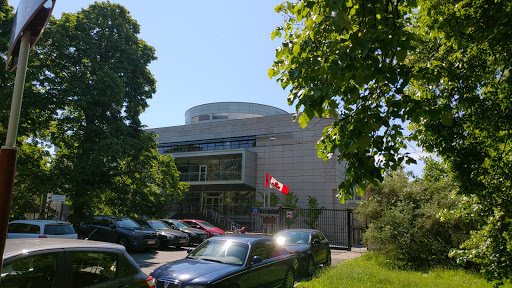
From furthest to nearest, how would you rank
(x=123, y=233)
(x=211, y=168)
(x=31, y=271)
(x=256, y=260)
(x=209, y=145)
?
(x=209, y=145) → (x=211, y=168) → (x=123, y=233) → (x=256, y=260) → (x=31, y=271)

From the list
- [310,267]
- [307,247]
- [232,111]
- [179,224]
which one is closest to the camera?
[310,267]

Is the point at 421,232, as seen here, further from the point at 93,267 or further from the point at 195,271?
the point at 93,267

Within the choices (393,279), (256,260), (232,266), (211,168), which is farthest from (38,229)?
(211,168)

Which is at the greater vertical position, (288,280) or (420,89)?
(420,89)

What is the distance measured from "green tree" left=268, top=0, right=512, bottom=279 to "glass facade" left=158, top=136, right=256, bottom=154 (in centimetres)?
3068

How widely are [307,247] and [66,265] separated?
8.81 meters

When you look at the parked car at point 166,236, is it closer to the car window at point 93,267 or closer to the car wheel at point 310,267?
the car wheel at point 310,267

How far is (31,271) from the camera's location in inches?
141

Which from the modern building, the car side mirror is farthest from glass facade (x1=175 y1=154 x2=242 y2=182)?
the car side mirror

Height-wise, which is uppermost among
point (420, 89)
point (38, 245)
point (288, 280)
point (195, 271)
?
point (420, 89)

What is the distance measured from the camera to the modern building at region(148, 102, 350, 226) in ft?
107

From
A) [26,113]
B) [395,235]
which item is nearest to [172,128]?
[26,113]

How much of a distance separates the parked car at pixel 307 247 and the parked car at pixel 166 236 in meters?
6.94

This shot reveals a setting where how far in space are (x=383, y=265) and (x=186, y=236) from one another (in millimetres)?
10342
